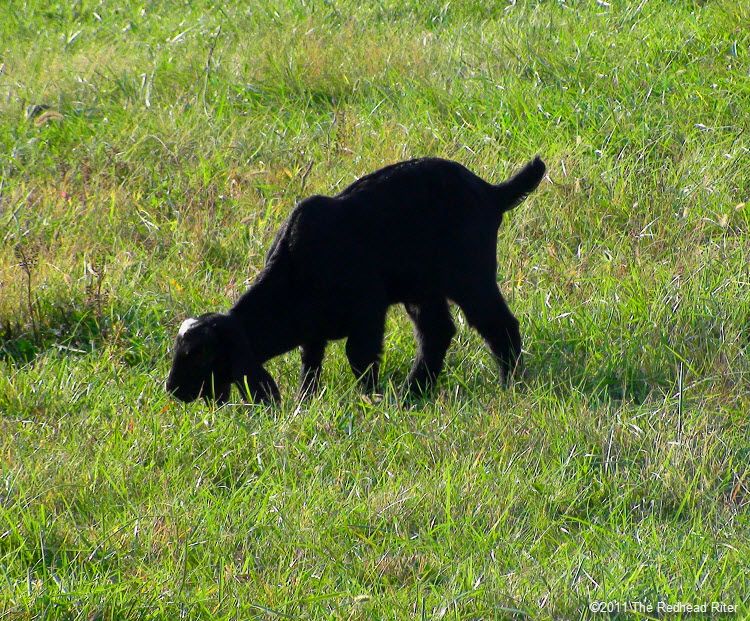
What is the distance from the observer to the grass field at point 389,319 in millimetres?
3504

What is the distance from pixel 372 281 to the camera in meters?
4.87

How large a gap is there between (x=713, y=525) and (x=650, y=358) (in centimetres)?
127

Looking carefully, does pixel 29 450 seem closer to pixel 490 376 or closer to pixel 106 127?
pixel 490 376

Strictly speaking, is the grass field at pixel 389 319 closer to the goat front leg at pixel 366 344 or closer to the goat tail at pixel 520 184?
the goat front leg at pixel 366 344

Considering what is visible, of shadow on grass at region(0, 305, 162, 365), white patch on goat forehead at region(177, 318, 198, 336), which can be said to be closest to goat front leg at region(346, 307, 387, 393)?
white patch on goat forehead at region(177, 318, 198, 336)

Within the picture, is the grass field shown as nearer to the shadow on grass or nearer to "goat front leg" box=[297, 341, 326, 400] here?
the shadow on grass

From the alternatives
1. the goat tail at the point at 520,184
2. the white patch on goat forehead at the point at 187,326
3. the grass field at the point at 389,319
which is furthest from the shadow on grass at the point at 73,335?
the goat tail at the point at 520,184

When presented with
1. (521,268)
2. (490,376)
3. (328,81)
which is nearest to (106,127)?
(328,81)

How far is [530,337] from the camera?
525 cm

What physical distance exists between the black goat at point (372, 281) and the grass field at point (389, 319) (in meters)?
0.18

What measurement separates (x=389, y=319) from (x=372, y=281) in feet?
2.61

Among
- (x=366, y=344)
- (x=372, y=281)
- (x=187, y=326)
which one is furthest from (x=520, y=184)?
(x=187, y=326)

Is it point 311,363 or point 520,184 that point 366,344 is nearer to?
point 311,363

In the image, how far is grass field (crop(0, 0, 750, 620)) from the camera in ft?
11.5
